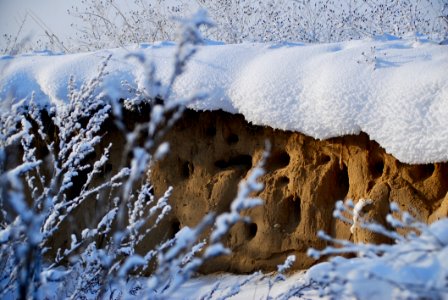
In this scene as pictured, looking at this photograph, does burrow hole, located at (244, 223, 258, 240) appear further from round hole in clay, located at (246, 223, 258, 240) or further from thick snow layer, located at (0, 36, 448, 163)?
thick snow layer, located at (0, 36, 448, 163)

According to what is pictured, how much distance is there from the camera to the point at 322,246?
12.6ft

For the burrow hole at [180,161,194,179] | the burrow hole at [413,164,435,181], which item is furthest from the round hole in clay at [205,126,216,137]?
the burrow hole at [413,164,435,181]

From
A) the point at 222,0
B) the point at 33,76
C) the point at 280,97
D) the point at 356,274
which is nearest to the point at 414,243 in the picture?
the point at 356,274

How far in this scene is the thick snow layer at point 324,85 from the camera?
Answer: 3.29m

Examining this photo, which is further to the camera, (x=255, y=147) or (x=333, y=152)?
(x=255, y=147)

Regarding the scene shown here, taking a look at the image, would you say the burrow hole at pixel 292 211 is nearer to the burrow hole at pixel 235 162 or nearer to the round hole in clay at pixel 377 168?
the burrow hole at pixel 235 162

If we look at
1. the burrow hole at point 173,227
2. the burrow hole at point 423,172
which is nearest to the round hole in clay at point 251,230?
the burrow hole at point 173,227

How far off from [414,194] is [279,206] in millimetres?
901

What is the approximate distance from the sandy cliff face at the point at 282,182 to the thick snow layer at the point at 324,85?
0.24 m

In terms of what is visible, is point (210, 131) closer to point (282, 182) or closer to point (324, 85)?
point (282, 182)

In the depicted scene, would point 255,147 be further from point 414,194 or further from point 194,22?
point 194,22

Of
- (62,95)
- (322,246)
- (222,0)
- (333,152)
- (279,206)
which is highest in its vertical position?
(222,0)

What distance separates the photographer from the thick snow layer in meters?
3.29

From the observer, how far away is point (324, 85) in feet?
11.8
